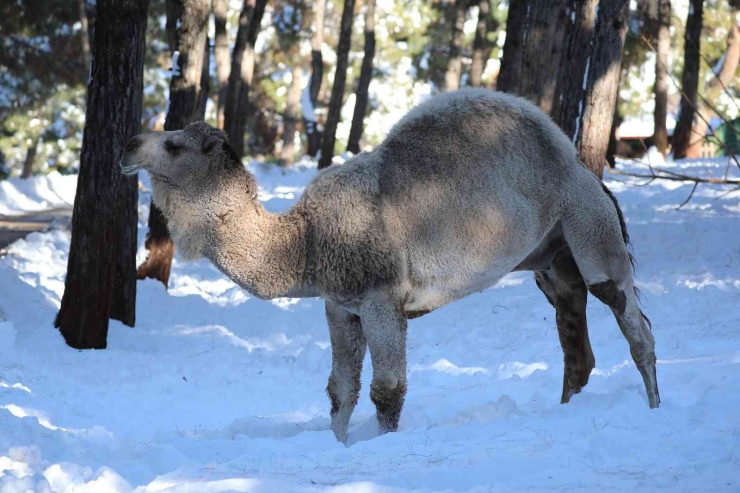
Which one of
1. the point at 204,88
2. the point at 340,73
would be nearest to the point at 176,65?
the point at 204,88

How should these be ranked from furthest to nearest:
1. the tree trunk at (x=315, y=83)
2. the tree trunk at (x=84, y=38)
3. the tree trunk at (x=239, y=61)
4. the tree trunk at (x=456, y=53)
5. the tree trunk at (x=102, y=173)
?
1. the tree trunk at (x=315, y=83)
2. the tree trunk at (x=84, y=38)
3. the tree trunk at (x=456, y=53)
4. the tree trunk at (x=239, y=61)
5. the tree trunk at (x=102, y=173)

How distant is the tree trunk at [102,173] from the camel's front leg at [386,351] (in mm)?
5032

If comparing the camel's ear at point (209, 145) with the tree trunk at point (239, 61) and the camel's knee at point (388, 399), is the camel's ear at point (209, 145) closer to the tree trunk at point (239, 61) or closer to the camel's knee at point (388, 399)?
the camel's knee at point (388, 399)

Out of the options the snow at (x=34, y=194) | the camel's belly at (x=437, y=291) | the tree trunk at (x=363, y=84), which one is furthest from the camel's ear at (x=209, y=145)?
the tree trunk at (x=363, y=84)

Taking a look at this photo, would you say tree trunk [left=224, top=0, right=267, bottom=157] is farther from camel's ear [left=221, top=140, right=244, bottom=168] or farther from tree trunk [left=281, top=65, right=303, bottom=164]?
camel's ear [left=221, top=140, right=244, bottom=168]

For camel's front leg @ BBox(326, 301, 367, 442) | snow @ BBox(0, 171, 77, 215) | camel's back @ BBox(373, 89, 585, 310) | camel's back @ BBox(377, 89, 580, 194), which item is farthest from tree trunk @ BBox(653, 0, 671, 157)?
camel's front leg @ BBox(326, 301, 367, 442)

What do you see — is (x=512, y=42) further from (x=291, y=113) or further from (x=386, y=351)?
(x=291, y=113)

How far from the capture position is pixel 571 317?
25.8 feet

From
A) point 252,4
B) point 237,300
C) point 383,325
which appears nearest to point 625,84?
point 252,4

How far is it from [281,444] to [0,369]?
13.9 feet

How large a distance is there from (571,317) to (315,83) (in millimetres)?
29785

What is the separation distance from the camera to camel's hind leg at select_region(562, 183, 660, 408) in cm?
720

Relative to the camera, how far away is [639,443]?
18.1ft

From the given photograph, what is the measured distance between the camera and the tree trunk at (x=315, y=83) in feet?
114
